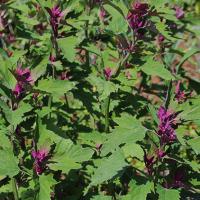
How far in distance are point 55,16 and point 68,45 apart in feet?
0.67

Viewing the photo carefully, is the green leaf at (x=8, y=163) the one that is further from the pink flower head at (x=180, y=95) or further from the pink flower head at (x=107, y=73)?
the pink flower head at (x=180, y=95)

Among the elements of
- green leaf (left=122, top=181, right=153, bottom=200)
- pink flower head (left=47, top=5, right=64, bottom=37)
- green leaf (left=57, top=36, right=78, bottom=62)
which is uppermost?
pink flower head (left=47, top=5, right=64, bottom=37)

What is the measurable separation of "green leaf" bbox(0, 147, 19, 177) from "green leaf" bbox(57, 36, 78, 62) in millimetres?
561

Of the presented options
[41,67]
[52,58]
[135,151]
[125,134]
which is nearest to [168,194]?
[135,151]

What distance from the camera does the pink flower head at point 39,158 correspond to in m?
2.16

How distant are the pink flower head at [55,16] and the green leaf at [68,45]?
0.09 meters

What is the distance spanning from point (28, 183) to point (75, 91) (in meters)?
0.65

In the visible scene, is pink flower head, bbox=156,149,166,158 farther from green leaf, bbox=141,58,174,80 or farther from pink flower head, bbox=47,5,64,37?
pink flower head, bbox=47,5,64,37

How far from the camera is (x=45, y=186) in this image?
2.06m

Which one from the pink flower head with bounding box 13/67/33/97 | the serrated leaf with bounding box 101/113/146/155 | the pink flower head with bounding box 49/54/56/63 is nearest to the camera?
the serrated leaf with bounding box 101/113/146/155

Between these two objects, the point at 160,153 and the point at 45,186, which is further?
the point at 160,153

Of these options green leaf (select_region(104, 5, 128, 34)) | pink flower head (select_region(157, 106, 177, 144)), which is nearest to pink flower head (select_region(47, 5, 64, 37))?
green leaf (select_region(104, 5, 128, 34))

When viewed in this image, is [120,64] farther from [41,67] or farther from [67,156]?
[67,156]

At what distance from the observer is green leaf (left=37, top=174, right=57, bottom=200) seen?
6.61 ft
